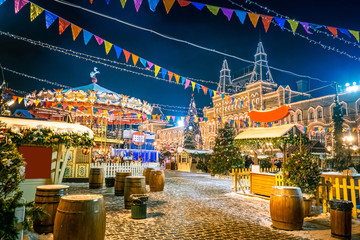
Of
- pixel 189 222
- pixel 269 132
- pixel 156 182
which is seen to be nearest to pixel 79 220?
pixel 189 222

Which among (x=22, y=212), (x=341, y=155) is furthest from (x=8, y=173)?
(x=341, y=155)

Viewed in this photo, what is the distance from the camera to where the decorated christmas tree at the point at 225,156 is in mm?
18656

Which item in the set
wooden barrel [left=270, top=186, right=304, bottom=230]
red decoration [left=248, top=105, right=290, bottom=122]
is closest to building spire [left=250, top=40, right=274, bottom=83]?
red decoration [left=248, top=105, right=290, bottom=122]

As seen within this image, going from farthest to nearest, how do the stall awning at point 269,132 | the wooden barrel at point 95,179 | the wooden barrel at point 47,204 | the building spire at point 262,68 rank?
the building spire at point 262,68 → the wooden barrel at point 95,179 → the stall awning at point 269,132 → the wooden barrel at point 47,204

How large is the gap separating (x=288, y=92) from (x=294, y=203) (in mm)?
39157

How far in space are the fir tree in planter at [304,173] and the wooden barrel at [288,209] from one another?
5.70 ft

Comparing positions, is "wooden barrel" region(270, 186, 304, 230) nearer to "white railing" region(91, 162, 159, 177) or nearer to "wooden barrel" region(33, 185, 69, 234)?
"wooden barrel" region(33, 185, 69, 234)

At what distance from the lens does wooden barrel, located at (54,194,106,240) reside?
11.2 ft

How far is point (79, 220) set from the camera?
136 inches

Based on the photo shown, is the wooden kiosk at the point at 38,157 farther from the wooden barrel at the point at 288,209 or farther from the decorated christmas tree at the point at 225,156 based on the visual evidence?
the decorated christmas tree at the point at 225,156

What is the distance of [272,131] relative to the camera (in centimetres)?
958

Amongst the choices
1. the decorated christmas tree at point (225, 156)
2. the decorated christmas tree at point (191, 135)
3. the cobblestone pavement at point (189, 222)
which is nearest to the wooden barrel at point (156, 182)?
the cobblestone pavement at point (189, 222)

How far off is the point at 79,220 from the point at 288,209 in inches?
158

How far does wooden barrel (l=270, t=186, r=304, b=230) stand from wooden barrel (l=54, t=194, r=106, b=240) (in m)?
3.57
